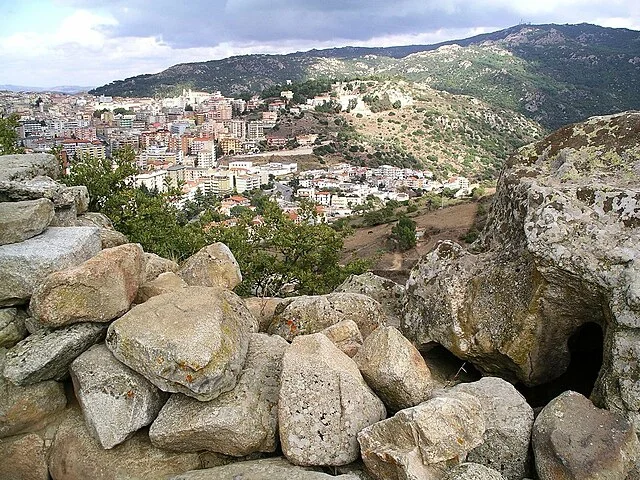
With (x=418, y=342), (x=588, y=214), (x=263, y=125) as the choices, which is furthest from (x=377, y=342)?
(x=263, y=125)

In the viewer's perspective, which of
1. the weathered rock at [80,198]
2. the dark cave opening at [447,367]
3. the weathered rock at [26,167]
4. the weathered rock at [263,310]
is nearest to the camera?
the dark cave opening at [447,367]

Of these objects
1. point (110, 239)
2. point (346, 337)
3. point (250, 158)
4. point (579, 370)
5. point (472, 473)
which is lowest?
point (250, 158)

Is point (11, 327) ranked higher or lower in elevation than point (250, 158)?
higher

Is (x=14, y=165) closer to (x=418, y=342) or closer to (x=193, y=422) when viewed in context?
(x=193, y=422)

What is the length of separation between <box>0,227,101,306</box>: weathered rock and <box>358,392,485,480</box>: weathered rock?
13.5 feet

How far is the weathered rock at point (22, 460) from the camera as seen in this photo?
6379 mm

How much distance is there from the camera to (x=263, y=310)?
9188mm

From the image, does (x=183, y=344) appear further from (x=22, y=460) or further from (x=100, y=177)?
(x=100, y=177)

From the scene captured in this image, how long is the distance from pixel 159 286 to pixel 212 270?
1.28 m

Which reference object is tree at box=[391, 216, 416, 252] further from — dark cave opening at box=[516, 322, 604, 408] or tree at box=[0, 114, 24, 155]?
dark cave opening at box=[516, 322, 604, 408]

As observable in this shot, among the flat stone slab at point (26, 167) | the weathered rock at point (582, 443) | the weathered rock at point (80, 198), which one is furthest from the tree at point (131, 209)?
the weathered rock at point (582, 443)

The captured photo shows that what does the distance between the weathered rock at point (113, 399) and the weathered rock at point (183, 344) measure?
20cm

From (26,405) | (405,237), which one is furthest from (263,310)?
(405,237)

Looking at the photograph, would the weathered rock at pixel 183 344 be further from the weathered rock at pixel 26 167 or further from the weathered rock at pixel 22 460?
the weathered rock at pixel 26 167
